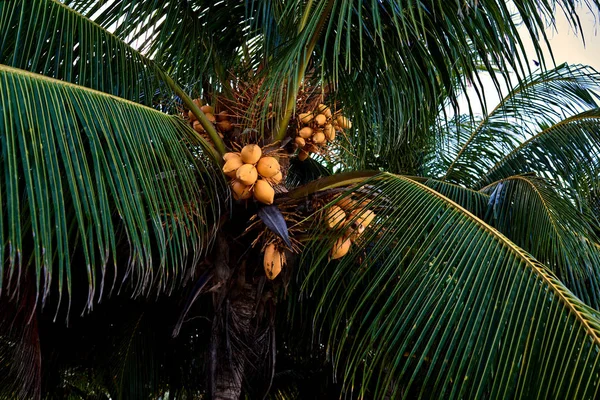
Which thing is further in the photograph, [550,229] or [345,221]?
[550,229]

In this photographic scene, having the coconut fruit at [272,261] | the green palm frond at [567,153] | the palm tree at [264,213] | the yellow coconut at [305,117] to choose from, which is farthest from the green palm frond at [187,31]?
the green palm frond at [567,153]

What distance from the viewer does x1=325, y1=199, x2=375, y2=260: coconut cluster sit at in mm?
2469

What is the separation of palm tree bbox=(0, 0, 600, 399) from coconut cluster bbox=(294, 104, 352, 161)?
12mm

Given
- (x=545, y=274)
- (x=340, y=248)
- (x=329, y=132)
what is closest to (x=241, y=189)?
(x=340, y=248)

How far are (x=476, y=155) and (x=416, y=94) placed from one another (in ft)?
7.63

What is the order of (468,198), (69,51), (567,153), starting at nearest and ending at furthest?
(69,51)
(468,198)
(567,153)

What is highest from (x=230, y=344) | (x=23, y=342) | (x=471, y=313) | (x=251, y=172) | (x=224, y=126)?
(x=224, y=126)

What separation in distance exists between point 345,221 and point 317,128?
1.88 ft

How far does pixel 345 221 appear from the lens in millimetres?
2482

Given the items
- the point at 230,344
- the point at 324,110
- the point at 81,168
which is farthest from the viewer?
the point at 324,110

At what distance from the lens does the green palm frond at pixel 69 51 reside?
2291 mm

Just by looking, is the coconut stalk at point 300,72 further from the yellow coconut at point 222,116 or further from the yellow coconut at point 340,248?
the yellow coconut at point 340,248

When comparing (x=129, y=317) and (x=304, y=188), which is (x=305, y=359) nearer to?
(x=129, y=317)

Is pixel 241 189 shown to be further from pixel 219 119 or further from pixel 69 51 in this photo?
pixel 69 51
